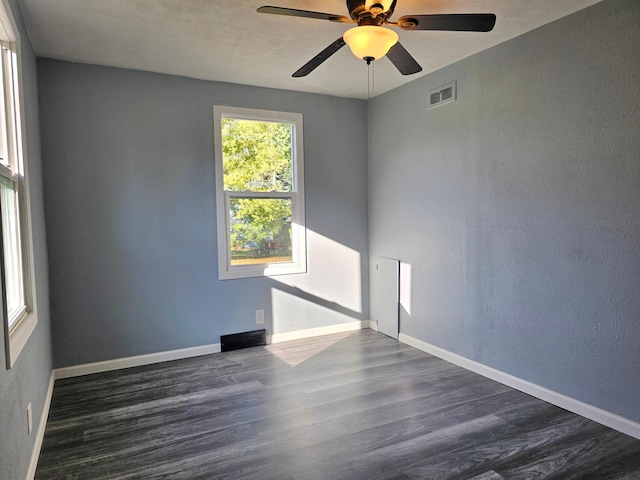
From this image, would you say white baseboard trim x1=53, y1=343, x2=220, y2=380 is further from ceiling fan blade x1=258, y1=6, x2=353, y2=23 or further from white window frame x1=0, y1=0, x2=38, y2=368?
ceiling fan blade x1=258, y1=6, x2=353, y2=23

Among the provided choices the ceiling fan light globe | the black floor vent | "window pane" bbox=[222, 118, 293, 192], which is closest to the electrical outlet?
the black floor vent

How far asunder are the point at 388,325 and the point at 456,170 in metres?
1.77

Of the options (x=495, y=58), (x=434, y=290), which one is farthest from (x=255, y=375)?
(x=495, y=58)

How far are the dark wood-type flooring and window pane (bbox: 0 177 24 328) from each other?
33.7 inches

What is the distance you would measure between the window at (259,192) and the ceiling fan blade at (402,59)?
6.12 feet

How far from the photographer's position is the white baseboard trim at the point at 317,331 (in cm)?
431

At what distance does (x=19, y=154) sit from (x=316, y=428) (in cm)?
228

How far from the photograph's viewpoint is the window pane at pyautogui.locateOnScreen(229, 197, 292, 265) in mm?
4105

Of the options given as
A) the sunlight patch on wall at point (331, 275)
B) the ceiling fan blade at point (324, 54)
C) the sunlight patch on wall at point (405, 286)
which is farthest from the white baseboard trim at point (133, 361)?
the ceiling fan blade at point (324, 54)

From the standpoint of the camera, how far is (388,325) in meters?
4.48

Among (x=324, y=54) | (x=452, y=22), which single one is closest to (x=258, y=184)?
(x=324, y=54)

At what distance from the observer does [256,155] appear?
419 centimetres

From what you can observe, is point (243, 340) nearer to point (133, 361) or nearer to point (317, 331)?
point (317, 331)

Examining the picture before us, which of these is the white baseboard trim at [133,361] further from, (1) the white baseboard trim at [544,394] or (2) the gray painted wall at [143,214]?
(1) the white baseboard trim at [544,394]
